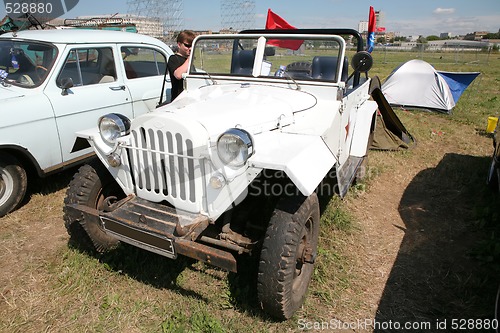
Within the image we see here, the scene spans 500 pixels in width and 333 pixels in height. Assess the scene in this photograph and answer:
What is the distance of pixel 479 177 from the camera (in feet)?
15.7

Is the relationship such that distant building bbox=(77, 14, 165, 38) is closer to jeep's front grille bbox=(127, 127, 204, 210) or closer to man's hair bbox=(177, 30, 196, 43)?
man's hair bbox=(177, 30, 196, 43)

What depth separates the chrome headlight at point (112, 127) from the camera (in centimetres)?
264

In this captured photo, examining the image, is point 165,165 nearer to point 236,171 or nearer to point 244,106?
point 236,171

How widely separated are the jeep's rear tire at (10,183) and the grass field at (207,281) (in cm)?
15

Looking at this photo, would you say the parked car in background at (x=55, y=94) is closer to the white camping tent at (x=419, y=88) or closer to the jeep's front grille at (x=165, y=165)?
the jeep's front grille at (x=165, y=165)

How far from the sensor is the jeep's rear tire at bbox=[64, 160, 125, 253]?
2.77m

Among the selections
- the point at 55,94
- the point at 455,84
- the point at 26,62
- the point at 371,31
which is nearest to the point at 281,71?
the point at 371,31

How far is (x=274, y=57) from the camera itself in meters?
3.67

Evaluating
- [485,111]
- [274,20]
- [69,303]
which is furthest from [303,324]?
[485,111]

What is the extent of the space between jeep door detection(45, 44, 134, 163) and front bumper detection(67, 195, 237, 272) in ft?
6.04

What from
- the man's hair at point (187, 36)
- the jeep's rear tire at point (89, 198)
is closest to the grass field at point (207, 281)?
the jeep's rear tire at point (89, 198)

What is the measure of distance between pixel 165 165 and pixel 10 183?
2.49 metres

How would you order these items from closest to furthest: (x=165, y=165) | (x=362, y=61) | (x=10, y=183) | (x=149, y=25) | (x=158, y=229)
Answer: (x=158, y=229) < (x=165, y=165) < (x=362, y=61) < (x=10, y=183) < (x=149, y=25)

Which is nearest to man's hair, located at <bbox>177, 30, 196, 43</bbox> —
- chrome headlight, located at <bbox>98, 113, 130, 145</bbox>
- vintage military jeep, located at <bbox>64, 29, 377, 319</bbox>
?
vintage military jeep, located at <bbox>64, 29, 377, 319</bbox>
